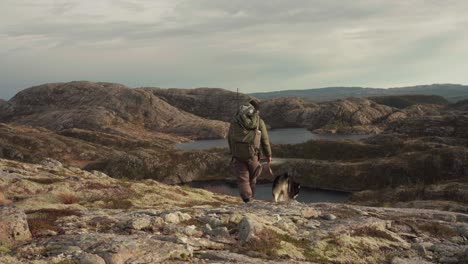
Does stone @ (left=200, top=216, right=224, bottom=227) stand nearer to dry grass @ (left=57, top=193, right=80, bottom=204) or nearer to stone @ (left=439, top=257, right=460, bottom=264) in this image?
stone @ (left=439, top=257, right=460, bottom=264)

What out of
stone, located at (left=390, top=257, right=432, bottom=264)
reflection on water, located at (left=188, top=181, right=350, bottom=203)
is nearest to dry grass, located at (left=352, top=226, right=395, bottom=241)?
stone, located at (left=390, top=257, right=432, bottom=264)

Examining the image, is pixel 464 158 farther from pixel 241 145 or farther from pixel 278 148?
pixel 241 145

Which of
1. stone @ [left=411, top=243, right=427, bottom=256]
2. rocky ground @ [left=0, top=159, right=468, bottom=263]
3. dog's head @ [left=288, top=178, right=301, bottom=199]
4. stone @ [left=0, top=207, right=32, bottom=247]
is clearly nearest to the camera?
rocky ground @ [left=0, top=159, right=468, bottom=263]

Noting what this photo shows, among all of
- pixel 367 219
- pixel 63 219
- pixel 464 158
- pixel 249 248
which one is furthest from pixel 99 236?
pixel 464 158

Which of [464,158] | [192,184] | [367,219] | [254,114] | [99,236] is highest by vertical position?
[254,114]

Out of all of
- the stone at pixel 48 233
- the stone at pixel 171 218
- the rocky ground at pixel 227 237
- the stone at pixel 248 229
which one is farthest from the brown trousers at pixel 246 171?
the stone at pixel 48 233

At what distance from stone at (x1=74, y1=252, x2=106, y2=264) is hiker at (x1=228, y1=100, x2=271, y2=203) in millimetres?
9472

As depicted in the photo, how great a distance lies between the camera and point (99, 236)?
1020cm

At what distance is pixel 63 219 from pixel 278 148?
136147 millimetres

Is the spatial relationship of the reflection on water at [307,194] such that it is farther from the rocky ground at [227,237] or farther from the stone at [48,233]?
the stone at [48,233]

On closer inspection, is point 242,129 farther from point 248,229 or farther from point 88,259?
point 88,259

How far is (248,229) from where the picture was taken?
1108 centimetres

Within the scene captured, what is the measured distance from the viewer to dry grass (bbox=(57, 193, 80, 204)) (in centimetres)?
1848

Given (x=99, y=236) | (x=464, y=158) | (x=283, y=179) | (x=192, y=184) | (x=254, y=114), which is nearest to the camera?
(x=99, y=236)
